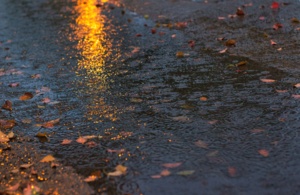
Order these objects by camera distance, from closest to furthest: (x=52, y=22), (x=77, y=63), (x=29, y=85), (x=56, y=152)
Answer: (x=56, y=152) < (x=29, y=85) < (x=77, y=63) < (x=52, y=22)

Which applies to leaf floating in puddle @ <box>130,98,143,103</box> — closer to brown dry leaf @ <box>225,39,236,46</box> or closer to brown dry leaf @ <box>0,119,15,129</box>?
brown dry leaf @ <box>0,119,15,129</box>

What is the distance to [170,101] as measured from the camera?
3.18 meters

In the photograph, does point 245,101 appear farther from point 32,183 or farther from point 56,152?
point 32,183

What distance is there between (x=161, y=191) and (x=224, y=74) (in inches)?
84.4

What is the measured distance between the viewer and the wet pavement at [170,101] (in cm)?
211

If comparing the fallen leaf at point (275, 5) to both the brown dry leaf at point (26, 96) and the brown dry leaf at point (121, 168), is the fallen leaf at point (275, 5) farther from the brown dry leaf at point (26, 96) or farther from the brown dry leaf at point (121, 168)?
the brown dry leaf at point (121, 168)

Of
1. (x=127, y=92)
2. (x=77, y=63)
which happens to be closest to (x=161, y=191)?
(x=127, y=92)

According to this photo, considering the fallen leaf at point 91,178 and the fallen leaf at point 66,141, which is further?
the fallen leaf at point 66,141

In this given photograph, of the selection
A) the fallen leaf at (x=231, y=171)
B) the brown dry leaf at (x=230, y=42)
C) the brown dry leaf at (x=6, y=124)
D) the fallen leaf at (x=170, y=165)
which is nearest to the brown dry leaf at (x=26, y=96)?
→ the brown dry leaf at (x=6, y=124)

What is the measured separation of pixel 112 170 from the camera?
86.1 inches

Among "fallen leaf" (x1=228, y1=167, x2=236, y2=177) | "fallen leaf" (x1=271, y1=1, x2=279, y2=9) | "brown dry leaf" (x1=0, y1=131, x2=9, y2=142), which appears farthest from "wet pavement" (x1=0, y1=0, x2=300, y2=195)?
"fallen leaf" (x1=271, y1=1, x2=279, y2=9)

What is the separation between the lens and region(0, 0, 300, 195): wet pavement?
6.92 ft

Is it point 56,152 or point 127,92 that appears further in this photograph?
point 127,92

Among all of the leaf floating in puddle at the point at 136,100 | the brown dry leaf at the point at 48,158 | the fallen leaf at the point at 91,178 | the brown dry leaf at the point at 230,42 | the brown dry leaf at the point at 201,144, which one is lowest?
the fallen leaf at the point at 91,178
